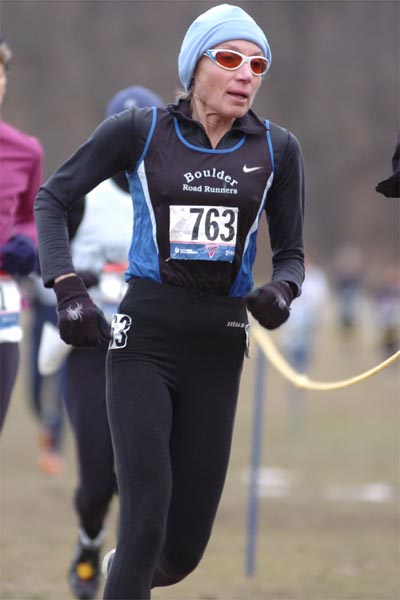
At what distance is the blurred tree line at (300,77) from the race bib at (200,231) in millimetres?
75599

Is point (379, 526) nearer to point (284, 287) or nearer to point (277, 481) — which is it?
point (277, 481)

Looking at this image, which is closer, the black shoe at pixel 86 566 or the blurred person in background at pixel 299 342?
the black shoe at pixel 86 566

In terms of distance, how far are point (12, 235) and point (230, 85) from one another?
59.1 inches

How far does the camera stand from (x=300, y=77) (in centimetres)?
8544

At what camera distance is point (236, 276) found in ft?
14.8

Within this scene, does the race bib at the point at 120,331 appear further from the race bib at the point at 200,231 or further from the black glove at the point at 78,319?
the race bib at the point at 200,231

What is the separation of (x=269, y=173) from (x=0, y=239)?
141 centimetres

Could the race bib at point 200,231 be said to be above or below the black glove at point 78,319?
above

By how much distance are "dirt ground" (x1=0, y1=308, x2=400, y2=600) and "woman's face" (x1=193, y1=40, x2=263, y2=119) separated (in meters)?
2.75

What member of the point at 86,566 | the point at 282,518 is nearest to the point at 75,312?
the point at 86,566

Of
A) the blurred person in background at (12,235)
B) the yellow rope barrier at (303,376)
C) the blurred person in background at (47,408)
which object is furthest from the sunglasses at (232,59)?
the blurred person in background at (47,408)

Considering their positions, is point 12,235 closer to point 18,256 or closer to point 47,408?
point 18,256

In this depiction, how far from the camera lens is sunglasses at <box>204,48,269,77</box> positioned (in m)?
4.40

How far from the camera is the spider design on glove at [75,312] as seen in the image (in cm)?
423
